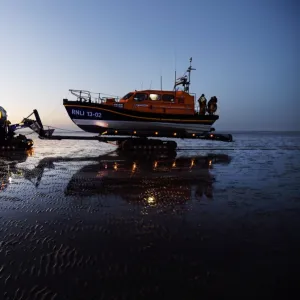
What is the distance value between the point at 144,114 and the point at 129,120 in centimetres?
99

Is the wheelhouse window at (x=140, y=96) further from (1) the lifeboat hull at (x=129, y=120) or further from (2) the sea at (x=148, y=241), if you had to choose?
(2) the sea at (x=148, y=241)

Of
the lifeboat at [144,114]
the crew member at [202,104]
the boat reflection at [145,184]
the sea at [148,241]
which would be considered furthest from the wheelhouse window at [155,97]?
the sea at [148,241]

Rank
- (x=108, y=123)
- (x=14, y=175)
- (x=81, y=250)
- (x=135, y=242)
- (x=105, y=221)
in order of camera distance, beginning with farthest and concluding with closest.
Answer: (x=108, y=123) → (x=14, y=175) → (x=105, y=221) → (x=135, y=242) → (x=81, y=250)

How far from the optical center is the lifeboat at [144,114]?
14789 millimetres

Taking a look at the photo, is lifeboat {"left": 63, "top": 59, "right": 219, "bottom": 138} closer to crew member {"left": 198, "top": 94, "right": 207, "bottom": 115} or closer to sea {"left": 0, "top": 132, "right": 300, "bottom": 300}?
crew member {"left": 198, "top": 94, "right": 207, "bottom": 115}

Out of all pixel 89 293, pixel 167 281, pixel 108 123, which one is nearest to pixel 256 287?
pixel 167 281

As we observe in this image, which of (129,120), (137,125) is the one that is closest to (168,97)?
(137,125)

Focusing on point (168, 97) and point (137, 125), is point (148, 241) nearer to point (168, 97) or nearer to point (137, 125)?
point (137, 125)

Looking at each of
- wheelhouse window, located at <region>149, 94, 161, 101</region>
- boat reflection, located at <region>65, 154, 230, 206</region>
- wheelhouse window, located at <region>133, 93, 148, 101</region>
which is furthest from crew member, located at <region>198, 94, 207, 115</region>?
boat reflection, located at <region>65, 154, 230, 206</region>

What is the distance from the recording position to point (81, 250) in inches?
130

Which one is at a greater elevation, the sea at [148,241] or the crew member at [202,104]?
the crew member at [202,104]

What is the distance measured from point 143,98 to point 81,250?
13142mm

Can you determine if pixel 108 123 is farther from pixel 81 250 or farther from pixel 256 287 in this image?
pixel 256 287

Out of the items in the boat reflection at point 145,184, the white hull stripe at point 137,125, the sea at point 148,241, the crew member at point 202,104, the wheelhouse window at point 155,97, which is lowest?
the boat reflection at point 145,184
